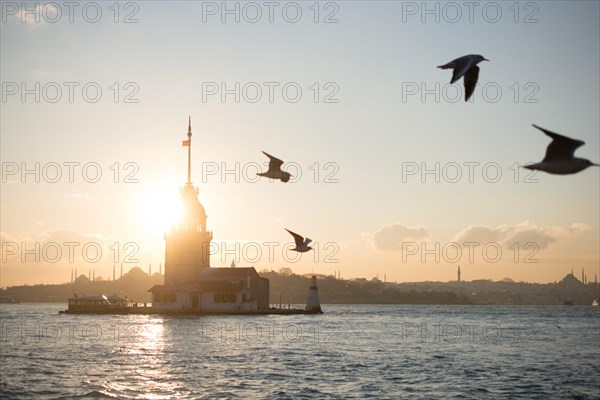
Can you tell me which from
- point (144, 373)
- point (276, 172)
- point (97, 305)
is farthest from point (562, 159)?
point (97, 305)

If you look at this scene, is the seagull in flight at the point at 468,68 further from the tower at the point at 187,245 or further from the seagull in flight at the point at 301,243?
the tower at the point at 187,245

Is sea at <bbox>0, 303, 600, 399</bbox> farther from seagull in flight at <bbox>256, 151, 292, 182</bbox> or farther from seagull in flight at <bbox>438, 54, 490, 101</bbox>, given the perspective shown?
seagull in flight at <bbox>438, 54, 490, 101</bbox>

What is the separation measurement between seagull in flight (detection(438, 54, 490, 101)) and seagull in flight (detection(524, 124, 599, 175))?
173 centimetres

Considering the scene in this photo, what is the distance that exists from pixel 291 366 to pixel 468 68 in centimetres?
2766

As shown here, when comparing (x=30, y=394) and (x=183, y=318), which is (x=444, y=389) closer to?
(x=30, y=394)

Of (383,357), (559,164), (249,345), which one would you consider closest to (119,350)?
(249,345)

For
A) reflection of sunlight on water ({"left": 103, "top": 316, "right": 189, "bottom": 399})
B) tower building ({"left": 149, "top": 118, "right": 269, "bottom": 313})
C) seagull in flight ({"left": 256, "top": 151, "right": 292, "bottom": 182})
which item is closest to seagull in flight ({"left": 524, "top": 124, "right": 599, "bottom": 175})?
seagull in flight ({"left": 256, "top": 151, "right": 292, "bottom": 182})

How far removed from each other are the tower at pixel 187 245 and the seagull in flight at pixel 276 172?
78.3 meters

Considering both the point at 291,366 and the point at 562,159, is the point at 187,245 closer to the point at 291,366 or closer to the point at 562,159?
the point at 291,366

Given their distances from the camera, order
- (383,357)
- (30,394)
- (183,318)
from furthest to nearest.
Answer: (183,318)
(383,357)
(30,394)

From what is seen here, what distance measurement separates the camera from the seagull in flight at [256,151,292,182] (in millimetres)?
18797

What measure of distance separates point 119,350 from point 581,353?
28809 mm

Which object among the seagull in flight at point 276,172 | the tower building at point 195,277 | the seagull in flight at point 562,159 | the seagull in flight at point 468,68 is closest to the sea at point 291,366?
the seagull in flight at point 276,172

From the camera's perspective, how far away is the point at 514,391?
31.8m
